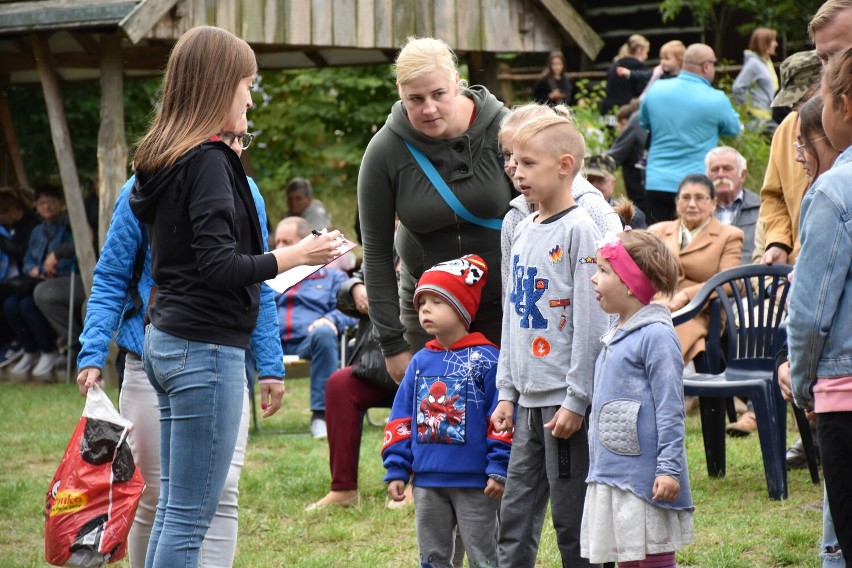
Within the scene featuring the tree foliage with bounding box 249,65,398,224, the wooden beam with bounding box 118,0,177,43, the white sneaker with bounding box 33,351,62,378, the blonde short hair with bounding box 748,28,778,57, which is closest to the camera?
the wooden beam with bounding box 118,0,177,43

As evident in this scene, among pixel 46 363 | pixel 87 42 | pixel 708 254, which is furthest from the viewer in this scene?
pixel 46 363

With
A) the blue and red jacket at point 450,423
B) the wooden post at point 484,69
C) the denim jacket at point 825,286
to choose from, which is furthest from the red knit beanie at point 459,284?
the wooden post at point 484,69

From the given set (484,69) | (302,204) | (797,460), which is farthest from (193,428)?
(302,204)

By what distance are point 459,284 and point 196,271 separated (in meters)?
1.05

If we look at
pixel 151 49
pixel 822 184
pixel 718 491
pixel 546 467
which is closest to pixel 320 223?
pixel 151 49

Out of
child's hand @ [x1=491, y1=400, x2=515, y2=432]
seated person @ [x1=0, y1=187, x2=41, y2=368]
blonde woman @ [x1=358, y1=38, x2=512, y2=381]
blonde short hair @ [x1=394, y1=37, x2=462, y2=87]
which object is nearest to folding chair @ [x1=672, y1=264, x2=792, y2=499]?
blonde woman @ [x1=358, y1=38, x2=512, y2=381]

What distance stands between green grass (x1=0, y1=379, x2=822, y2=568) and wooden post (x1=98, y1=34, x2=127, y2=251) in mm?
2894

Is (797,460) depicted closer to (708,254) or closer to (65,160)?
(708,254)

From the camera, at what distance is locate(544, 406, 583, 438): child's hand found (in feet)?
12.4

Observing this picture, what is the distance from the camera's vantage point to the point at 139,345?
4164mm

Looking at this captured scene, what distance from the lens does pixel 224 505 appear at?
4000mm

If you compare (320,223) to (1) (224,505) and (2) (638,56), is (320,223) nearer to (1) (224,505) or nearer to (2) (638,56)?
(2) (638,56)

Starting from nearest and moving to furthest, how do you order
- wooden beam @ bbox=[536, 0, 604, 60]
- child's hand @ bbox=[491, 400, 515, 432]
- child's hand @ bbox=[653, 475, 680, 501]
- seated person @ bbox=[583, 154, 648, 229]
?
1. child's hand @ bbox=[653, 475, 680, 501]
2. child's hand @ bbox=[491, 400, 515, 432]
3. seated person @ bbox=[583, 154, 648, 229]
4. wooden beam @ bbox=[536, 0, 604, 60]

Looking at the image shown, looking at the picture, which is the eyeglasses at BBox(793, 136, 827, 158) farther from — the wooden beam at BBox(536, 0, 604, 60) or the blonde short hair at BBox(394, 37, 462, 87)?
the wooden beam at BBox(536, 0, 604, 60)
